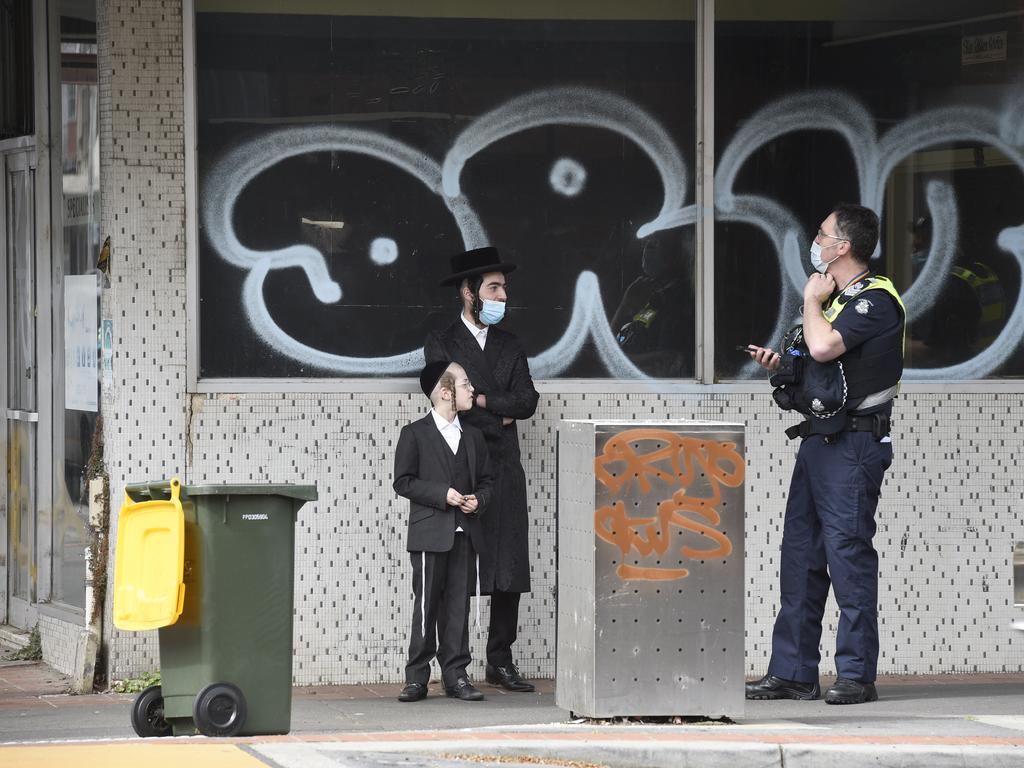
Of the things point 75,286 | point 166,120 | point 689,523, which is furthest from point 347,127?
point 689,523

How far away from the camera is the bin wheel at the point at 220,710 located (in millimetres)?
6652

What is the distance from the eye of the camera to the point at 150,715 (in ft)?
22.7

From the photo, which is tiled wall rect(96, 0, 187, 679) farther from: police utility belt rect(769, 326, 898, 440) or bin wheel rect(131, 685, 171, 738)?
police utility belt rect(769, 326, 898, 440)

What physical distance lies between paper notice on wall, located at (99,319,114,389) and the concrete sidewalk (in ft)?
5.41

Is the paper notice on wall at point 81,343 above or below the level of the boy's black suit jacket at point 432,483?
above

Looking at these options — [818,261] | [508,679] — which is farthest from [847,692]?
[818,261]

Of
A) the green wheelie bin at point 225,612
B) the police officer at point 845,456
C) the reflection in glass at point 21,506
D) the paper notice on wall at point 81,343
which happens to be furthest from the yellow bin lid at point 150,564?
Answer: the reflection in glass at point 21,506

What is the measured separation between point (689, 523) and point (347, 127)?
323 cm

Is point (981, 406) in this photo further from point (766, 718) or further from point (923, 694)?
point (766, 718)

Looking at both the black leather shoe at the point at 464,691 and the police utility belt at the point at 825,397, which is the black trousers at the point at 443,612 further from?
the police utility belt at the point at 825,397

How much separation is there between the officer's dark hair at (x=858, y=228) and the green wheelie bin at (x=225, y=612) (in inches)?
109

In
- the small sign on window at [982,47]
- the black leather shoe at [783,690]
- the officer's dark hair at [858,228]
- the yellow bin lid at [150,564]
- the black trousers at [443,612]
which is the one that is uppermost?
the small sign on window at [982,47]

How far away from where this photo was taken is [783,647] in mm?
7898

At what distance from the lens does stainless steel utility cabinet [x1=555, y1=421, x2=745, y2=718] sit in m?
6.80
